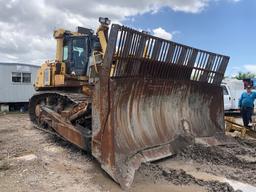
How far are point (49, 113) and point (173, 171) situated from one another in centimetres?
392

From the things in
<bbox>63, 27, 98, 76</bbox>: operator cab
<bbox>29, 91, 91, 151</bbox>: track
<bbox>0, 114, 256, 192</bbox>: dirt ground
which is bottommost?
<bbox>0, 114, 256, 192</bbox>: dirt ground

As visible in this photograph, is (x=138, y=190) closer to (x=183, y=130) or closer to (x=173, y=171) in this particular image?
(x=173, y=171)

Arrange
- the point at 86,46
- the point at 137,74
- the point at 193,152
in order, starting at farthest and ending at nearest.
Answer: the point at 86,46
the point at 193,152
the point at 137,74

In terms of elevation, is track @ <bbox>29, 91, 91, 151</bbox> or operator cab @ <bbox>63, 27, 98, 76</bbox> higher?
operator cab @ <bbox>63, 27, 98, 76</bbox>

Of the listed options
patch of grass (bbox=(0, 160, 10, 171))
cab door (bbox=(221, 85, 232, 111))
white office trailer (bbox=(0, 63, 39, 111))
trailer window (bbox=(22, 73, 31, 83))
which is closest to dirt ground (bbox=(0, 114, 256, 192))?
patch of grass (bbox=(0, 160, 10, 171))

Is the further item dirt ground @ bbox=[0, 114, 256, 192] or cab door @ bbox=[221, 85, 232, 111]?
cab door @ bbox=[221, 85, 232, 111]

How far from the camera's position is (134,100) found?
6.46 metres

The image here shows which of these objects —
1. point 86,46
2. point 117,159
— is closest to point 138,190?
point 117,159

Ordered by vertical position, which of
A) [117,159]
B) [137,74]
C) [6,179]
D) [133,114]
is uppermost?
[137,74]

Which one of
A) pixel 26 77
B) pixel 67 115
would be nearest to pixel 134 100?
pixel 67 115

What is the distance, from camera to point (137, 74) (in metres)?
6.30

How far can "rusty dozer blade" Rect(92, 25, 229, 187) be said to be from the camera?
566cm

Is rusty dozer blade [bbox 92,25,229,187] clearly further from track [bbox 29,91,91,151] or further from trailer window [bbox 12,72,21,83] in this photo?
trailer window [bbox 12,72,21,83]

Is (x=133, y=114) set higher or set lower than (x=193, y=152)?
higher
